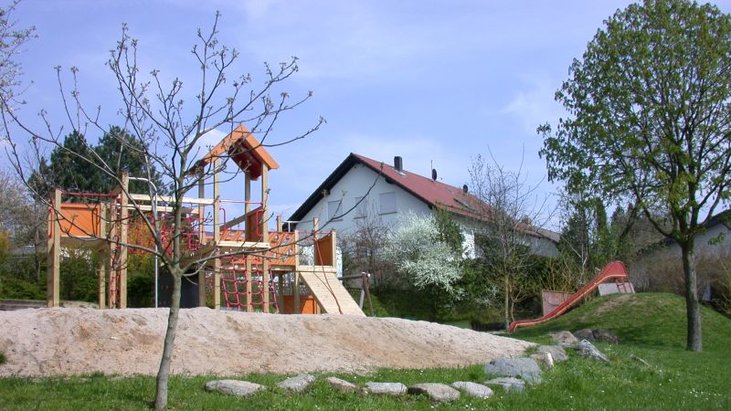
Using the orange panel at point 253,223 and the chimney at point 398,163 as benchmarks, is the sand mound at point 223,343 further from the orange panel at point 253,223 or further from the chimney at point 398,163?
the chimney at point 398,163

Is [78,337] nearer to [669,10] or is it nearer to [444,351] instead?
[444,351]

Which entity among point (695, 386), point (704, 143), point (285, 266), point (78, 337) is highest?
point (704, 143)

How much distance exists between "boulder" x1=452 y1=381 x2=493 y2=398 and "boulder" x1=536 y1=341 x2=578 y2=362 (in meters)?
4.01

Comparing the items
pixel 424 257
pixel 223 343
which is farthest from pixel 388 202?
pixel 223 343

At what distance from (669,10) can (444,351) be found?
44.7 ft

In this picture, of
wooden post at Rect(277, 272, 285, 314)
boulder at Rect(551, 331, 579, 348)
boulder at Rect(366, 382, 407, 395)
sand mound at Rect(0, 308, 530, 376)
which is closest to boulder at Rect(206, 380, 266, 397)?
boulder at Rect(366, 382, 407, 395)

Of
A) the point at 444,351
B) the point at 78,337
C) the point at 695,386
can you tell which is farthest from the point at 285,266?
the point at 695,386

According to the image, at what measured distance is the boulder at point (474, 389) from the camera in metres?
10.3

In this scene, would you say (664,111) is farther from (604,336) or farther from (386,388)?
(386,388)

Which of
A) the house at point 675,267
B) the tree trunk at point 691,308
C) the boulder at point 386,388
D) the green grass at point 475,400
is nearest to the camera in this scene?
the green grass at point 475,400

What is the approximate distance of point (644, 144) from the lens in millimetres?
22516

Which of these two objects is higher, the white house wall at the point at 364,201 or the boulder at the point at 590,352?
the white house wall at the point at 364,201

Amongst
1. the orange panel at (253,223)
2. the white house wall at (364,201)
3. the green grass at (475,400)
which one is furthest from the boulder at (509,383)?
the white house wall at (364,201)

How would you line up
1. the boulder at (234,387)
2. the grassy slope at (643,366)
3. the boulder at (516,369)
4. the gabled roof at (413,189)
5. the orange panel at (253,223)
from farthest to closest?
1. the gabled roof at (413,189)
2. the orange panel at (253,223)
3. the boulder at (516,369)
4. the grassy slope at (643,366)
5. the boulder at (234,387)
